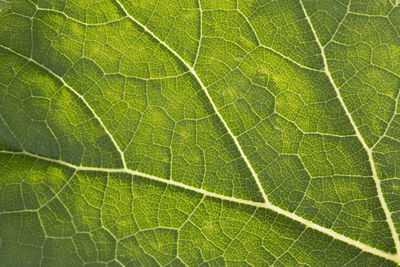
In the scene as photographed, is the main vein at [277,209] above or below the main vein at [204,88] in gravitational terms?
below

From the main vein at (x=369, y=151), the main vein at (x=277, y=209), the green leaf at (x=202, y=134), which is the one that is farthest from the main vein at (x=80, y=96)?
the main vein at (x=369, y=151)

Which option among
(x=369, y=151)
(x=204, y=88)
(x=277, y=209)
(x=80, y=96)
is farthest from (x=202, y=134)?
→ (x=369, y=151)

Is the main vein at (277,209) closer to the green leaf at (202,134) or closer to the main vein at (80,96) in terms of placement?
the green leaf at (202,134)

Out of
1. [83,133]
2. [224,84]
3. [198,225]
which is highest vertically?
[224,84]

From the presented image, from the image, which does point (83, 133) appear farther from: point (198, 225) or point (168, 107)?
point (198, 225)

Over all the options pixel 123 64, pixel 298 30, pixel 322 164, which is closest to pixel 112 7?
pixel 123 64

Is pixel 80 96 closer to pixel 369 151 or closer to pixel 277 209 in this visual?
pixel 277 209

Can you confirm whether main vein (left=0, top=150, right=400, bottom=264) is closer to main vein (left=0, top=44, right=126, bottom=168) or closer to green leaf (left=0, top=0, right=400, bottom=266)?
green leaf (left=0, top=0, right=400, bottom=266)

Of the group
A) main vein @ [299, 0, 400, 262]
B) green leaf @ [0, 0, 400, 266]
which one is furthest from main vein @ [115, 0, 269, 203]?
main vein @ [299, 0, 400, 262]
